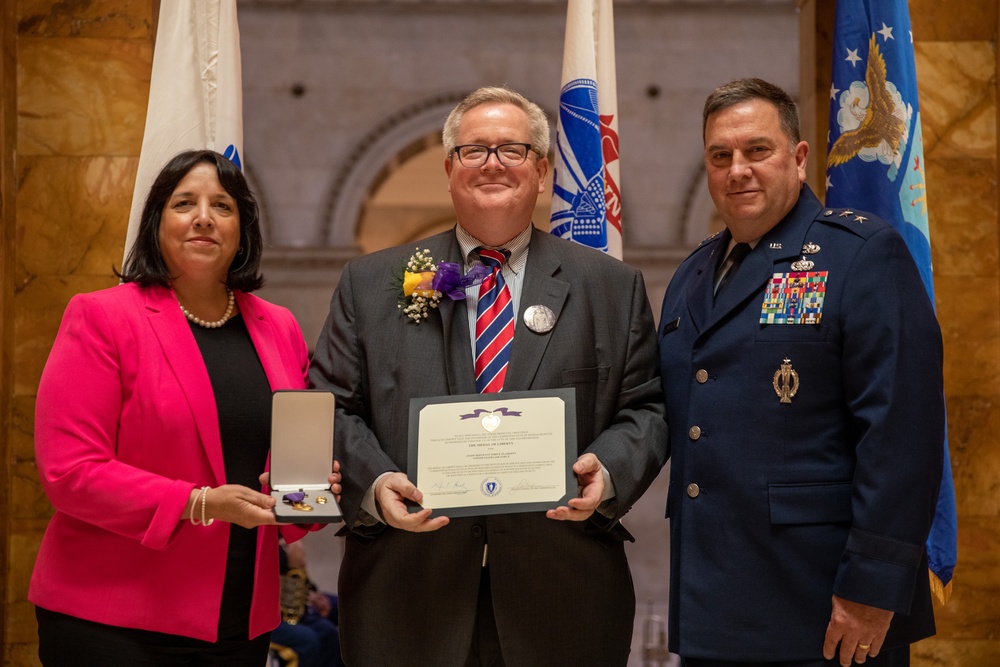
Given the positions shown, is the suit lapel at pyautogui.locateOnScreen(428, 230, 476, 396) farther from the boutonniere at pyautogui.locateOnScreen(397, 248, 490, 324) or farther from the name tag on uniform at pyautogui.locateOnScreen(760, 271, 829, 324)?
the name tag on uniform at pyautogui.locateOnScreen(760, 271, 829, 324)

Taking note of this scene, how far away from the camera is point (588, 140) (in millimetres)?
4859

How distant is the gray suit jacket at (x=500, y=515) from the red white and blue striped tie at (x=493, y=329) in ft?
0.16

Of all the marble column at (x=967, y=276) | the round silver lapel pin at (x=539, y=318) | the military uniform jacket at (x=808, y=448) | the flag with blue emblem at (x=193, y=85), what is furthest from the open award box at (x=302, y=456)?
the marble column at (x=967, y=276)

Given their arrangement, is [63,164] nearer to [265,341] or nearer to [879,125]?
[265,341]

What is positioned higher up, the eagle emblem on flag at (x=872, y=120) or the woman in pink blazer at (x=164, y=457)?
the eagle emblem on flag at (x=872, y=120)

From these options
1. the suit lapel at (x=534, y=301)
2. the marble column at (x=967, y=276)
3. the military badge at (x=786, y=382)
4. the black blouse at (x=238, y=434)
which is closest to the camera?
the military badge at (x=786, y=382)

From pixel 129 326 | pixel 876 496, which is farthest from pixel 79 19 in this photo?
pixel 876 496

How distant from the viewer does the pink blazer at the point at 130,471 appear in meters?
2.83

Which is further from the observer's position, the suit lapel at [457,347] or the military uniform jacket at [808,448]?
the suit lapel at [457,347]

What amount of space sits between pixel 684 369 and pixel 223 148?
2523 mm

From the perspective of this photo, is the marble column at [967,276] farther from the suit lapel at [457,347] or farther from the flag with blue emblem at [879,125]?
the suit lapel at [457,347]

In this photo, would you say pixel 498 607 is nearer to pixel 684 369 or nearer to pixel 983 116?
pixel 684 369

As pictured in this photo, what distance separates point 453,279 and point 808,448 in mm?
1102

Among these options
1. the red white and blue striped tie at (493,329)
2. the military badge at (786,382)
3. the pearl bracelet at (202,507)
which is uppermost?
the red white and blue striped tie at (493,329)
